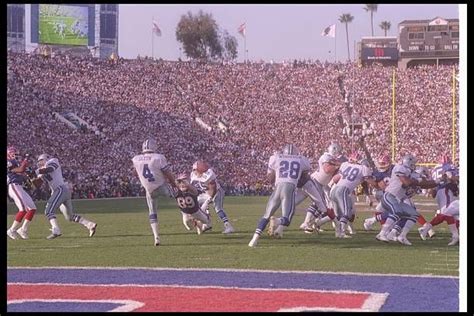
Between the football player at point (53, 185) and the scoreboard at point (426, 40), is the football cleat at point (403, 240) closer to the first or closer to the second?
the football player at point (53, 185)

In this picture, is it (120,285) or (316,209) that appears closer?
(120,285)

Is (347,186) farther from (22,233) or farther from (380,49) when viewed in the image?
(380,49)

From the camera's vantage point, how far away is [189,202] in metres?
10.4

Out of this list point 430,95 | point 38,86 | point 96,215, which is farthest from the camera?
point 430,95

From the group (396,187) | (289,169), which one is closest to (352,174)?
(396,187)

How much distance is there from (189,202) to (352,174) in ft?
7.05

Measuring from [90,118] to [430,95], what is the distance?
1039 cm

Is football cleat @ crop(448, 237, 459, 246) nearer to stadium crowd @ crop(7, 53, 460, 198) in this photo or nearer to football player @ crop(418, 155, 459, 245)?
football player @ crop(418, 155, 459, 245)

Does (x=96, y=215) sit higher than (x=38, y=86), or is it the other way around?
(x=38, y=86)

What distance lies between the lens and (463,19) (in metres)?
5.20

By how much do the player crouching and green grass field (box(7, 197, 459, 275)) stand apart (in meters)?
0.22

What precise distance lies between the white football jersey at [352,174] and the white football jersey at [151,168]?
7.93 feet

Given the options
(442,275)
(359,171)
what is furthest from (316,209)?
(442,275)

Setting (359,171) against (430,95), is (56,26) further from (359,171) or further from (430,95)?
(430,95)
